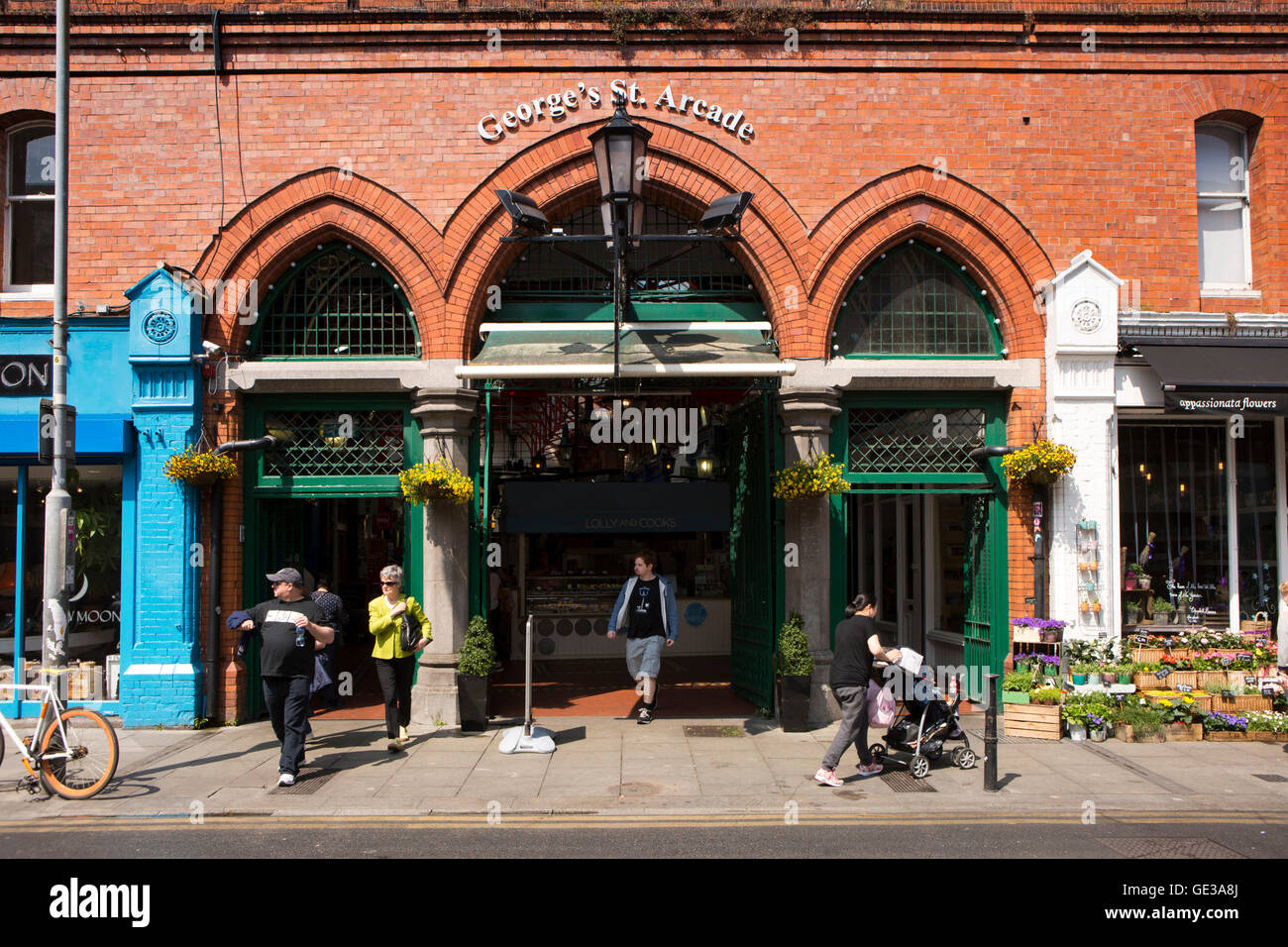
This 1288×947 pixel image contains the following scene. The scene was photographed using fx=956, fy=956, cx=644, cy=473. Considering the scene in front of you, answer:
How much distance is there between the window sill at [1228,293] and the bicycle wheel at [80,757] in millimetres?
12246

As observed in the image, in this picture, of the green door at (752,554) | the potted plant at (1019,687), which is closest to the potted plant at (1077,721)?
the potted plant at (1019,687)

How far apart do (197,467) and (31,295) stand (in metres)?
3.31

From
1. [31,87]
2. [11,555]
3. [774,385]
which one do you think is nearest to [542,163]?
[774,385]

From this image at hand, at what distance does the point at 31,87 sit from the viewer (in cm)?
1100

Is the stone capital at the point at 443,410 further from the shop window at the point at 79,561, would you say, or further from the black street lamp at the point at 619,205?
the shop window at the point at 79,561

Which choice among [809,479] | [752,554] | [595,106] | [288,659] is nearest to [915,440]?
[809,479]

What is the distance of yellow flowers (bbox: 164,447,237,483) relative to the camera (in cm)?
1016

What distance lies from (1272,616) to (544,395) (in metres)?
Answer: 9.03

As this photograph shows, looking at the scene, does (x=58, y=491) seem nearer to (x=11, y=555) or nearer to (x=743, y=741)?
(x=11, y=555)

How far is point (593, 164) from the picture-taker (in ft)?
36.1

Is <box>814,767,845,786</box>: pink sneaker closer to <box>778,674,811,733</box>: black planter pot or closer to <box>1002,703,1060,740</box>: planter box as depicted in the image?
<box>778,674,811,733</box>: black planter pot

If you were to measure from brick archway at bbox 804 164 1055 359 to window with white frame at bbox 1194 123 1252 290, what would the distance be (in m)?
2.32

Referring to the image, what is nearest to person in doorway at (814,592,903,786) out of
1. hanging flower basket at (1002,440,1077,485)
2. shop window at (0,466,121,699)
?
hanging flower basket at (1002,440,1077,485)

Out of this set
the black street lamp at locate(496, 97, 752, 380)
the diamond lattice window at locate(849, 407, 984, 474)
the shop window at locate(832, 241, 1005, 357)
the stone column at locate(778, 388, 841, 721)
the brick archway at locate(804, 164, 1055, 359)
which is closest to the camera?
the black street lamp at locate(496, 97, 752, 380)
